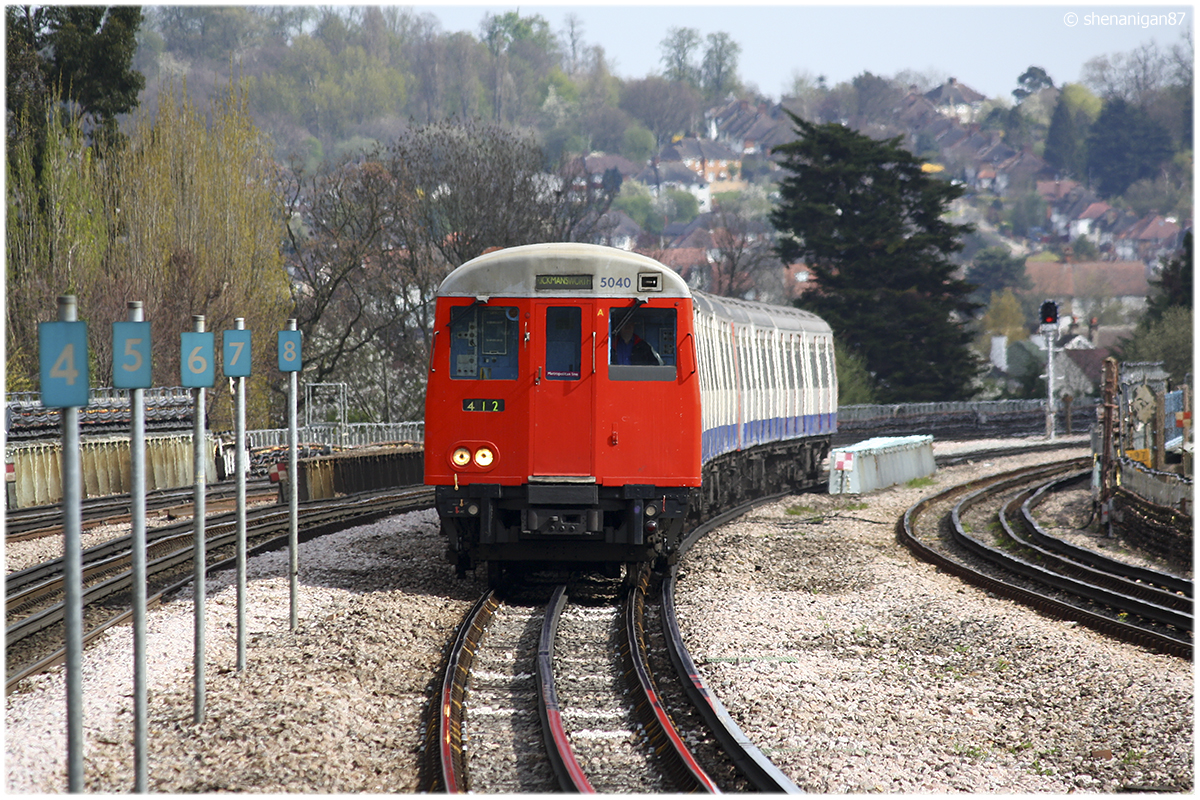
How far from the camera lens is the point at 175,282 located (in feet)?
107

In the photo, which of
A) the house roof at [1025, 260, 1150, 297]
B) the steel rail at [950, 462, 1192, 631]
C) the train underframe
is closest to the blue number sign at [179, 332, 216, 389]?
the train underframe

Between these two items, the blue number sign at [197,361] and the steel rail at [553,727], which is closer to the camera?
the steel rail at [553,727]

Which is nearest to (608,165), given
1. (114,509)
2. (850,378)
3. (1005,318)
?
(1005,318)

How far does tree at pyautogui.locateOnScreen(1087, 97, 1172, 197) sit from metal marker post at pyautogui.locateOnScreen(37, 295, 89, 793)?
578 feet

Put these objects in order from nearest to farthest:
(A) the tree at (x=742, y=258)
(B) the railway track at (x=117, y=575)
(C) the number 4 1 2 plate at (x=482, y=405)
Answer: (B) the railway track at (x=117, y=575) < (C) the number 4 1 2 plate at (x=482, y=405) < (A) the tree at (x=742, y=258)

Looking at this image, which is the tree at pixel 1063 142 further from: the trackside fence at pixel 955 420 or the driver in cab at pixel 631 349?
the driver in cab at pixel 631 349

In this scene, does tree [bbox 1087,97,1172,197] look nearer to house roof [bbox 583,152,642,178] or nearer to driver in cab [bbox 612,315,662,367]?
house roof [bbox 583,152,642,178]

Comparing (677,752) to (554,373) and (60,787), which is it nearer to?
(60,787)

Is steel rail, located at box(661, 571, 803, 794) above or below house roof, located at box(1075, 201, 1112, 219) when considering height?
below

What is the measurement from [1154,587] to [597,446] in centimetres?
705

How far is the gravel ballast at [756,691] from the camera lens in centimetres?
687

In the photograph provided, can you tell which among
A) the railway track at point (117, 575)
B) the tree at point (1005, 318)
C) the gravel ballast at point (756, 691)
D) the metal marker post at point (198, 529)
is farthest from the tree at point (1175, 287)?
the tree at point (1005, 318)

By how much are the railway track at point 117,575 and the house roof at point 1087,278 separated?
131170 mm

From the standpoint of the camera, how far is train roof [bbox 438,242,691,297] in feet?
38.3
